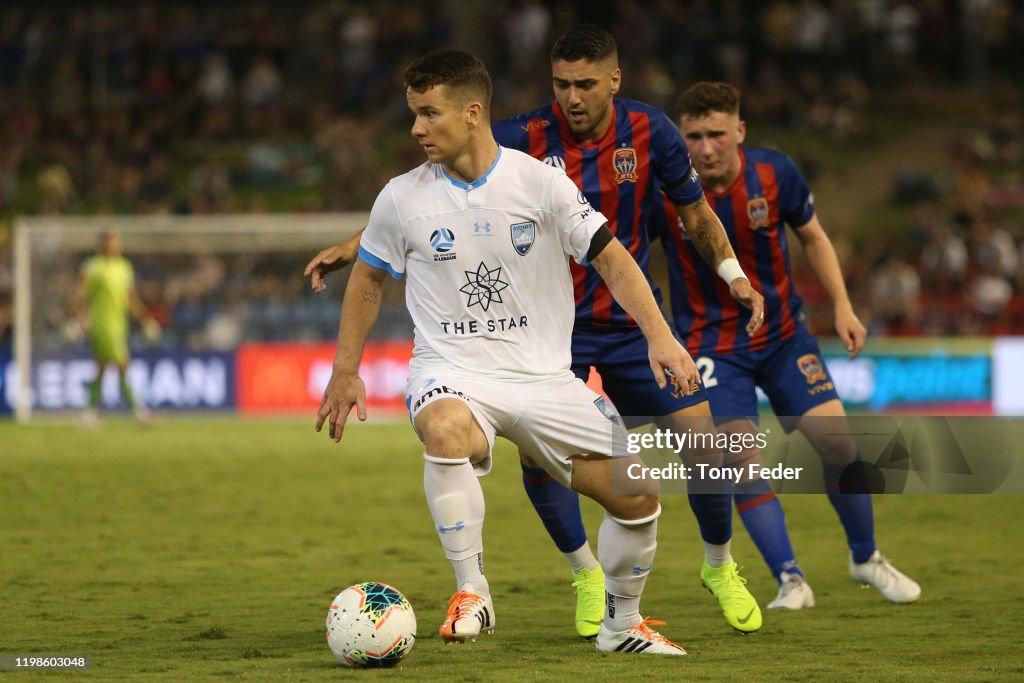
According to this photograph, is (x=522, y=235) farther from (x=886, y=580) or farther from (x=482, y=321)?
(x=886, y=580)

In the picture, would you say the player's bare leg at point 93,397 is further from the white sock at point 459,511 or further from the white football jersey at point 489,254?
the white sock at point 459,511

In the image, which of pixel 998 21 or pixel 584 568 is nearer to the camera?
pixel 584 568

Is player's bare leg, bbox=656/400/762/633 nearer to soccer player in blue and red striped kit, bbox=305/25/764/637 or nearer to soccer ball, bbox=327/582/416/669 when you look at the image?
soccer player in blue and red striped kit, bbox=305/25/764/637

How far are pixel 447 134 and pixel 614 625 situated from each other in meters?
1.87

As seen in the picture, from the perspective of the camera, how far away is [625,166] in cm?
602

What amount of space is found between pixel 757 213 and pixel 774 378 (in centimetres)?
77

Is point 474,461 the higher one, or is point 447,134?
point 447,134

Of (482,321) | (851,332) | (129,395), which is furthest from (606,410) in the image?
(129,395)

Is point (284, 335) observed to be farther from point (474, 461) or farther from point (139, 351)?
point (474, 461)

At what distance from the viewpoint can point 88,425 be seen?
1770 cm

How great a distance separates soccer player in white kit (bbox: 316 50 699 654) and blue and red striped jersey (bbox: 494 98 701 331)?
687 millimetres

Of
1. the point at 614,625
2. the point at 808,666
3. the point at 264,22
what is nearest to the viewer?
the point at 808,666

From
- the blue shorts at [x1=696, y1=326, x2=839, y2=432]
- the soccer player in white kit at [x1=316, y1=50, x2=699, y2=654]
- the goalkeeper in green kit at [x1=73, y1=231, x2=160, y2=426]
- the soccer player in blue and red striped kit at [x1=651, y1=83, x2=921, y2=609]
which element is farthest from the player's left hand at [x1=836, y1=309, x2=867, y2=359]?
the goalkeeper in green kit at [x1=73, y1=231, x2=160, y2=426]

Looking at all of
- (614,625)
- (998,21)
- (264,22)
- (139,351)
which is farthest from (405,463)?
(264,22)
